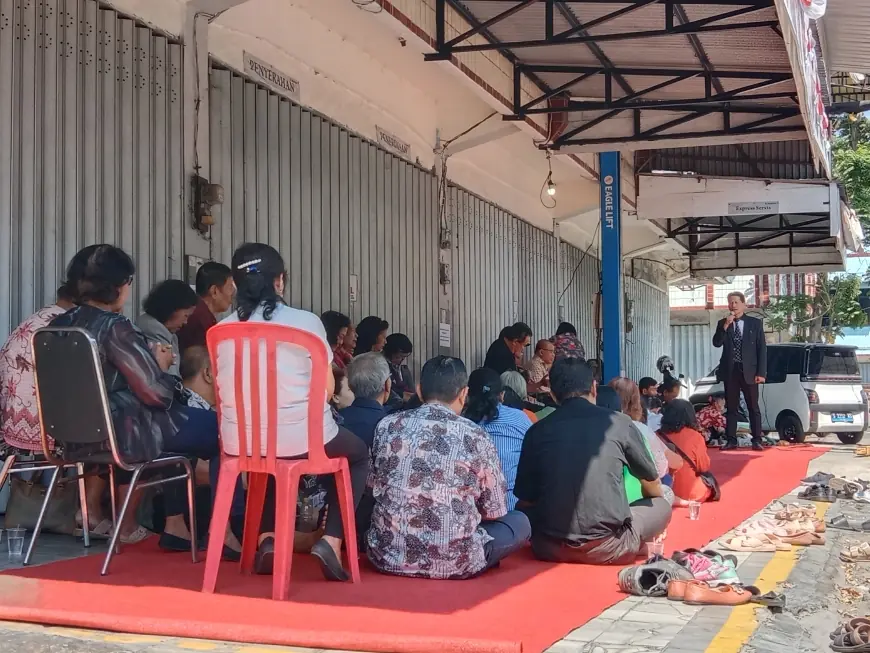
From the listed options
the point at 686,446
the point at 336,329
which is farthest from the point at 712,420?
the point at 336,329

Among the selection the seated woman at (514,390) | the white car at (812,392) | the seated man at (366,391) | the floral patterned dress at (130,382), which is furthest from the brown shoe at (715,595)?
the white car at (812,392)

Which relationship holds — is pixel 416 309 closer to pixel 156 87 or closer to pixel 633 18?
pixel 633 18

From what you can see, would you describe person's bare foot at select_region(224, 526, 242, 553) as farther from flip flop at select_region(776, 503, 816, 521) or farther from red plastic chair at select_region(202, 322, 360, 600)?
flip flop at select_region(776, 503, 816, 521)

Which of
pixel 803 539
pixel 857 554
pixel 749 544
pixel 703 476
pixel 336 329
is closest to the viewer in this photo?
pixel 749 544

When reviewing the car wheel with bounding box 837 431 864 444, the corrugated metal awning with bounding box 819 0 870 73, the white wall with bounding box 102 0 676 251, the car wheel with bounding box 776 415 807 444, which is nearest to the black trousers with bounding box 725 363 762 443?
the car wheel with bounding box 776 415 807 444

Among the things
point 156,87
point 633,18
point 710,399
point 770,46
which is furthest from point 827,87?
point 156,87

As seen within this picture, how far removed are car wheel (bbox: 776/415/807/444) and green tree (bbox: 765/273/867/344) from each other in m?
10.0

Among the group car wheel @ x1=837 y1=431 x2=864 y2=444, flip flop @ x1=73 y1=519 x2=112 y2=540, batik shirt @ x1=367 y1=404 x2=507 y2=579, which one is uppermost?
batik shirt @ x1=367 y1=404 x2=507 y2=579

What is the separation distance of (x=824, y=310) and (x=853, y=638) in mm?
21491

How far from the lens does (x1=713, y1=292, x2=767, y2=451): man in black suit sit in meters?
12.5

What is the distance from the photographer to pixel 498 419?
5441 mm

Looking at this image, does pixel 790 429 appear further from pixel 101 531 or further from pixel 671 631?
pixel 671 631

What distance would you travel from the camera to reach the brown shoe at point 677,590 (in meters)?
4.20

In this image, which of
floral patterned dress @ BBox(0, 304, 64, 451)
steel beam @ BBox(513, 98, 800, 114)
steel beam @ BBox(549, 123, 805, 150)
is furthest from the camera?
steel beam @ BBox(549, 123, 805, 150)
